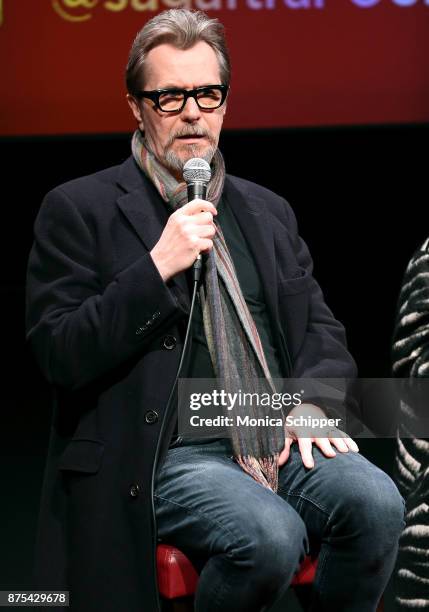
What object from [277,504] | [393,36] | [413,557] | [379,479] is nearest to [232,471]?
[277,504]

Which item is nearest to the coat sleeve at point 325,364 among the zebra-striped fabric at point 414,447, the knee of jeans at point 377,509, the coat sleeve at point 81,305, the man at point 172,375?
the man at point 172,375

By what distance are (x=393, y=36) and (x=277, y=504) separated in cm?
253

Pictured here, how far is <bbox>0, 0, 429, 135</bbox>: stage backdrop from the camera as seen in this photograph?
4.27 m

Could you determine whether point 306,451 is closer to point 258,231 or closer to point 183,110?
point 258,231

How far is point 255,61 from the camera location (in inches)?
170

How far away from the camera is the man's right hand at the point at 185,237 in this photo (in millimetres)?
2230

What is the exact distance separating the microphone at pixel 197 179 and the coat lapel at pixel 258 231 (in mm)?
229

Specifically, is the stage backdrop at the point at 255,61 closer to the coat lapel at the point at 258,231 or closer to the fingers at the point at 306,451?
the coat lapel at the point at 258,231

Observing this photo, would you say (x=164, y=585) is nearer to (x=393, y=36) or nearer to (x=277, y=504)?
(x=277, y=504)

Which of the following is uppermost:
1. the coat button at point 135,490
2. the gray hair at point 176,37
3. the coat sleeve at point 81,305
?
the gray hair at point 176,37

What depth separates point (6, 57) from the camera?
170 inches

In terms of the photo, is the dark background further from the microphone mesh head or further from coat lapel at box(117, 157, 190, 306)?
the microphone mesh head

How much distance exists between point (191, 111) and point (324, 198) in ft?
7.08

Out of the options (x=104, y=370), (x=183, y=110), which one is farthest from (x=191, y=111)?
(x=104, y=370)
